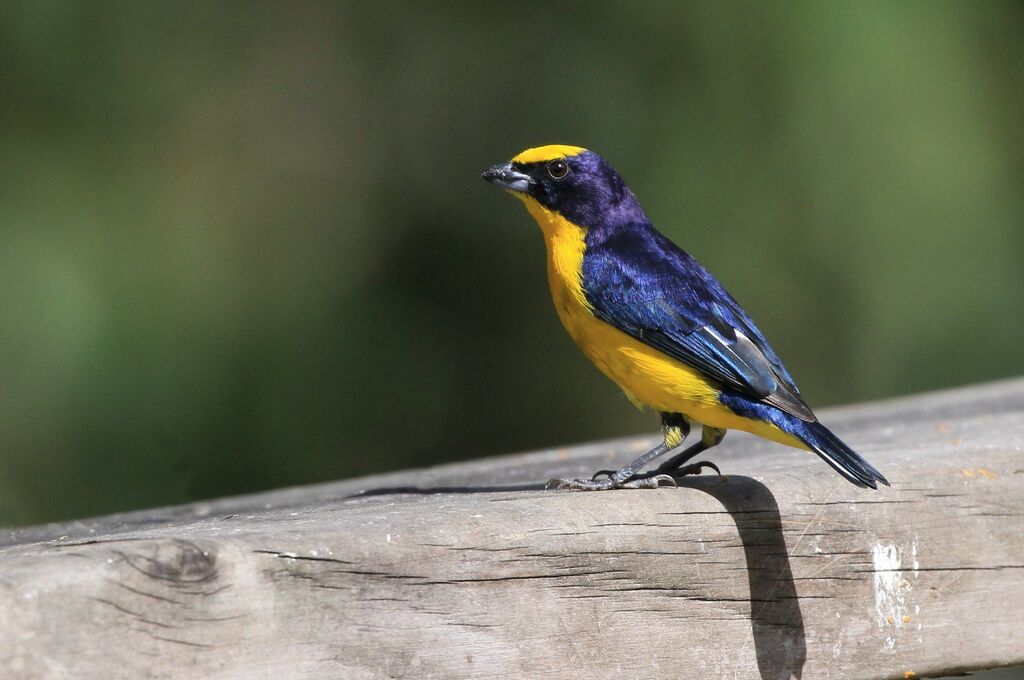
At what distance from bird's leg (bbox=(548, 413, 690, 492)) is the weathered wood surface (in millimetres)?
125

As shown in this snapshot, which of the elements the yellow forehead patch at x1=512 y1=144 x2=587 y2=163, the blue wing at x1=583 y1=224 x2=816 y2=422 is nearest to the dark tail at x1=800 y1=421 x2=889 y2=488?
the blue wing at x1=583 y1=224 x2=816 y2=422

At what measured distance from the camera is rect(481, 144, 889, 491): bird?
3.11 metres

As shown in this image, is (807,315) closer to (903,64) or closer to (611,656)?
(903,64)

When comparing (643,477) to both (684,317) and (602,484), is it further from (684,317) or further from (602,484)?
(684,317)

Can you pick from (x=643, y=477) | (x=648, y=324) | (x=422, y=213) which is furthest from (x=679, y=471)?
(x=422, y=213)

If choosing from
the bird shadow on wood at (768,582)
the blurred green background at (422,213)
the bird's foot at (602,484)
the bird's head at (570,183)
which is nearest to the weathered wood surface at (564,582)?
the bird shadow on wood at (768,582)

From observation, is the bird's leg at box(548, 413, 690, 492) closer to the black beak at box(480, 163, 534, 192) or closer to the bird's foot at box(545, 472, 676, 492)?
the bird's foot at box(545, 472, 676, 492)

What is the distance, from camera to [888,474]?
2799 mm

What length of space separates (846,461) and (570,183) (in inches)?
51.0

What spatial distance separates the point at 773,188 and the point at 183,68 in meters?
3.62

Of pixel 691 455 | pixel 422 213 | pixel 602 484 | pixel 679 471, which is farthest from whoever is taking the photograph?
pixel 422 213

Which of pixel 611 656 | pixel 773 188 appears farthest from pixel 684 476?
pixel 773 188

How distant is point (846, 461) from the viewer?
8.59 ft

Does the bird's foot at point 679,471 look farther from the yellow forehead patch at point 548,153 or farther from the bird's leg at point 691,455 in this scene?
the yellow forehead patch at point 548,153
